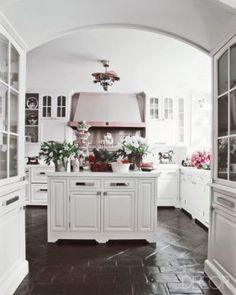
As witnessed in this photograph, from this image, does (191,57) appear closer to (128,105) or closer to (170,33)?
(170,33)

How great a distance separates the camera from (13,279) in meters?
2.24

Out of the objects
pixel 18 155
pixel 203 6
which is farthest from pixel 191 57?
pixel 18 155

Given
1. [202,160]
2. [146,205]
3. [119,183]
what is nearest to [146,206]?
[146,205]

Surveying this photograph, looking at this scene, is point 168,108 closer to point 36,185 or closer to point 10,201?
point 36,185

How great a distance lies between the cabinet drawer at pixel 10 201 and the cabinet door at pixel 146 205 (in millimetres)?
1629

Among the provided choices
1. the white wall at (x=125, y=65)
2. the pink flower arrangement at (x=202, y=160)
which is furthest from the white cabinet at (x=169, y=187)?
the white wall at (x=125, y=65)

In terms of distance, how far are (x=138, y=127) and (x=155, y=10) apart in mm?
4042

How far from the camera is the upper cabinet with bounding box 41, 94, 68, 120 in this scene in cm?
608

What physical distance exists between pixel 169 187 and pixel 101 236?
265 cm

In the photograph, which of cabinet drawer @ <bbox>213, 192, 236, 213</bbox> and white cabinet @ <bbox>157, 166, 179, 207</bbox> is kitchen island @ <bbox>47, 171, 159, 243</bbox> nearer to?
cabinet drawer @ <bbox>213, 192, 236, 213</bbox>

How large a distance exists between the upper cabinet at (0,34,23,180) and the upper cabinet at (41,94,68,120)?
3613 mm

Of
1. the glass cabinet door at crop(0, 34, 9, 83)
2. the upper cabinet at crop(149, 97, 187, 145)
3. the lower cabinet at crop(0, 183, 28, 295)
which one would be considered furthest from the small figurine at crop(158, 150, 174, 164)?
the glass cabinet door at crop(0, 34, 9, 83)

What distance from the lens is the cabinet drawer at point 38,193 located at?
18.8 ft

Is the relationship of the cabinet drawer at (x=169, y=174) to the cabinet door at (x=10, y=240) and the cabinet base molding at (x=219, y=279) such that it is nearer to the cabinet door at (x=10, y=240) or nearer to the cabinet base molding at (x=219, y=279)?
the cabinet base molding at (x=219, y=279)
